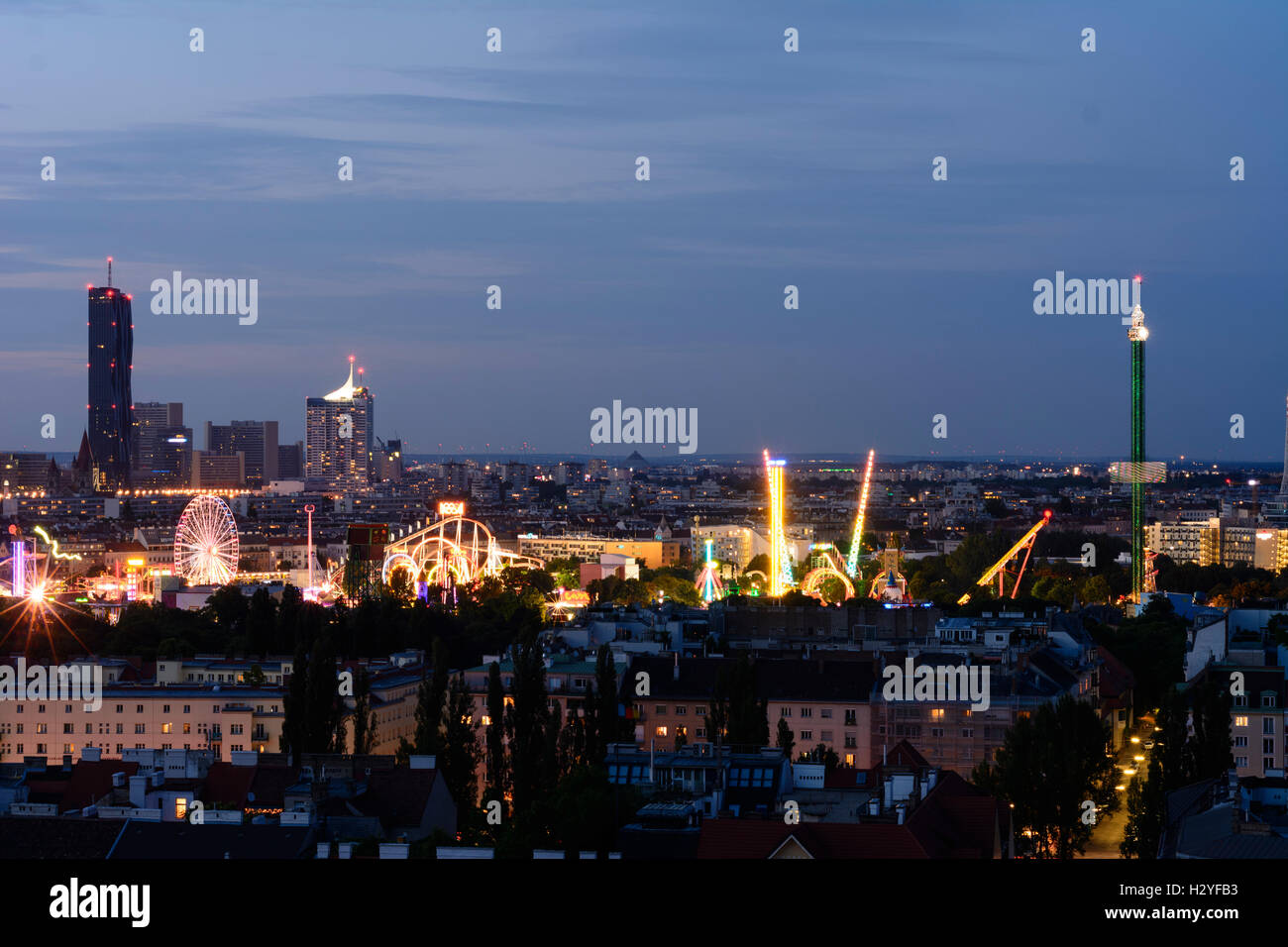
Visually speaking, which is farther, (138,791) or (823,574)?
(823,574)

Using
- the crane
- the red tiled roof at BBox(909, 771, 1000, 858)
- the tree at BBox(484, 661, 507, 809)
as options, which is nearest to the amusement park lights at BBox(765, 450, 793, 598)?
the crane

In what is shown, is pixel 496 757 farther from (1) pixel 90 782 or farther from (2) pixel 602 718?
(1) pixel 90 782

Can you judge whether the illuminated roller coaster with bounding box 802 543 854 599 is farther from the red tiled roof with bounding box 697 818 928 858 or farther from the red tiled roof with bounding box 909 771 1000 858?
the red tiled roof with bounding box 697 818 928 858

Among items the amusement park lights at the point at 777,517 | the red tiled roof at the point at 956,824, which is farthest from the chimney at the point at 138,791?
the amusement park lights at the point at 777,517

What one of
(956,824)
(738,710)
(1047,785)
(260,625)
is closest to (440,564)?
(260,625)

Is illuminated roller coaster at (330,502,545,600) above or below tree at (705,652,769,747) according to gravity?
above

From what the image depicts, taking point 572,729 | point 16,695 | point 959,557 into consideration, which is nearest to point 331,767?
point 572,729

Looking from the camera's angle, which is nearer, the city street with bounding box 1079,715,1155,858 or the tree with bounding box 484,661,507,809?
the city street with bounding box 1079,715,1155,858

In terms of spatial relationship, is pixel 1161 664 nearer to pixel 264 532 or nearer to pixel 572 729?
pixel 572 729

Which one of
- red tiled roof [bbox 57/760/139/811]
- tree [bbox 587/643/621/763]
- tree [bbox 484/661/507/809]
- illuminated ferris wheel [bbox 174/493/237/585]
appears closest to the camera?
red tiled roof [bbox 57/760/139/811]
